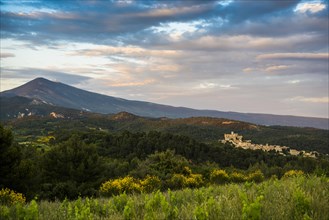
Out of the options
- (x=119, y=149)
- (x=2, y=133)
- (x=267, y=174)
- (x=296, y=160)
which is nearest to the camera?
(x=2, y=133)

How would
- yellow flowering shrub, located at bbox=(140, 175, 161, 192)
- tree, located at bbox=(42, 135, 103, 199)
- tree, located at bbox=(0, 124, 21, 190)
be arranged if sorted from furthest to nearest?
1. tree, located at bbox=(42, 135, 103, 199)
2. yellow flowering shrub, located at bbox=(140, 175, 161, 192)
3. tree, located at bbox=(0, 124, 21, 190)

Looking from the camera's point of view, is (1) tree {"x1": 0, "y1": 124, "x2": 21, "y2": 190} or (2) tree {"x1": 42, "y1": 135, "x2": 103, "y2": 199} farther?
(2) tree {"x1": 42, "y1": 135, "x2": 103, "y2": 199}

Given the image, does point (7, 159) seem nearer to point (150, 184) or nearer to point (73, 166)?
point (73, 166)

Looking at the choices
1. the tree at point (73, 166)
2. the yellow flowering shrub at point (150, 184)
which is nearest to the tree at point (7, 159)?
the tree at point (73, 166)

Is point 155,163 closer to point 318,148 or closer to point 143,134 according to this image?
point 143,134

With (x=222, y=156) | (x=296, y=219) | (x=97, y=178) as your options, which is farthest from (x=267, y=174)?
(x=296, y=219)

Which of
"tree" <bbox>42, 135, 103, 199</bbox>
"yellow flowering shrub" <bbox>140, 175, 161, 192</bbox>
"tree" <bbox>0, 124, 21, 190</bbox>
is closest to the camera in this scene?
"tree" <bbox>0, 124, 21, 190</bbox>

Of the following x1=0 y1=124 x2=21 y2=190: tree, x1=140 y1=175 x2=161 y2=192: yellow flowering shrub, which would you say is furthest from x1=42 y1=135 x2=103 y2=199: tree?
x1=0 y1=124 x2=21 y2=190: tree

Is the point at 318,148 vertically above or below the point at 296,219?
below

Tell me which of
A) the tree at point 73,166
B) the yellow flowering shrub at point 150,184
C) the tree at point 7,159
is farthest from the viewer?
the tree at point 73,166

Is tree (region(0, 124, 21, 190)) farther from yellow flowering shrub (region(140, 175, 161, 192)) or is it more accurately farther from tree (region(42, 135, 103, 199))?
yellow flowering shrub (region(140, 175, 161, 192))

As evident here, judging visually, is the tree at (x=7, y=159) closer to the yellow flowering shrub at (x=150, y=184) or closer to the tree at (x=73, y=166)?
the tree at (x=73, y=166)

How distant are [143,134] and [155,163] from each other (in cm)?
6475

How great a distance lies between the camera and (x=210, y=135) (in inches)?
7638
